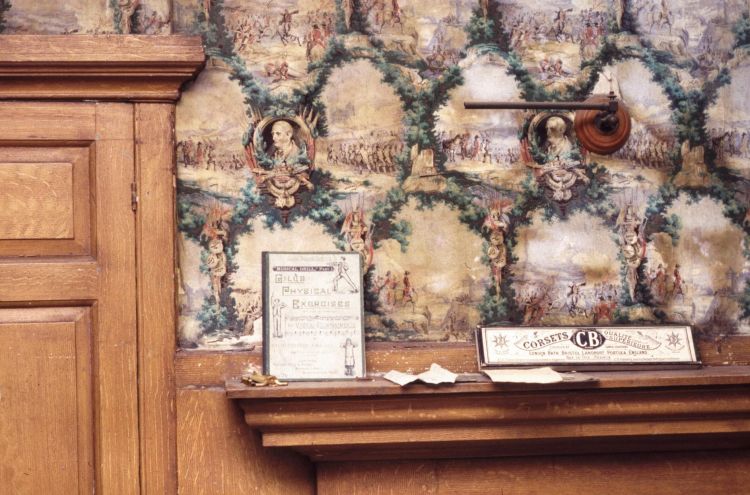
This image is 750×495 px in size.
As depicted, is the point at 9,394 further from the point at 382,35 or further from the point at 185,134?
the point at 382,35

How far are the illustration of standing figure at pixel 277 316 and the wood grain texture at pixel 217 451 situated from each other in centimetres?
20

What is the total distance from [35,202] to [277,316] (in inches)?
25.7

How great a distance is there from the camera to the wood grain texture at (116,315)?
2.28m

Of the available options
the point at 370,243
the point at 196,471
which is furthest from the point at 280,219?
the point at 196,471

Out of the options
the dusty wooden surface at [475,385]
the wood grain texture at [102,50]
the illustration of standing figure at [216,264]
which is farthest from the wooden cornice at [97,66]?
the dusty wooden surface at [475,385]

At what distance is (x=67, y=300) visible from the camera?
2287 mm

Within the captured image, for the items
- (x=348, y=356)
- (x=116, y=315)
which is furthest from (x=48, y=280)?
(x=348, y=356)

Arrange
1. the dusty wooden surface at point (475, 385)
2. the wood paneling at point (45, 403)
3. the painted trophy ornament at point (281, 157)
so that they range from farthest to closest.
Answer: the painted trophy ornament at point (281, 157) → the wood paneling at point (45, 403) → the dusty wooden surface at point (475, 385)

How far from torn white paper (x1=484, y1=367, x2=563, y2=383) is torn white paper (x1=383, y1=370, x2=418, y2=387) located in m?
0.19

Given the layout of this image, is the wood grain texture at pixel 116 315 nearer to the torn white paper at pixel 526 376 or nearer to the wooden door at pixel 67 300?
the wooden door at pixel 67 300

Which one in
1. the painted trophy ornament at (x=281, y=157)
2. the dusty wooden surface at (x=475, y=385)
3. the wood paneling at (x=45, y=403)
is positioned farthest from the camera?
the painted trophy ornament at (x=281, y=157)

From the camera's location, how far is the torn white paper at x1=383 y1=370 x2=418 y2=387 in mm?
2180

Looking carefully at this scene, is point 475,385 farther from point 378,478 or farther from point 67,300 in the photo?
point 67,300

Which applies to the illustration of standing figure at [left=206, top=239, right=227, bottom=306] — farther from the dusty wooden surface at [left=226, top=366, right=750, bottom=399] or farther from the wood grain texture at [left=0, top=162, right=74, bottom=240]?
the wood grain texture at [left=0, top=162, right=74, bottom=240]
